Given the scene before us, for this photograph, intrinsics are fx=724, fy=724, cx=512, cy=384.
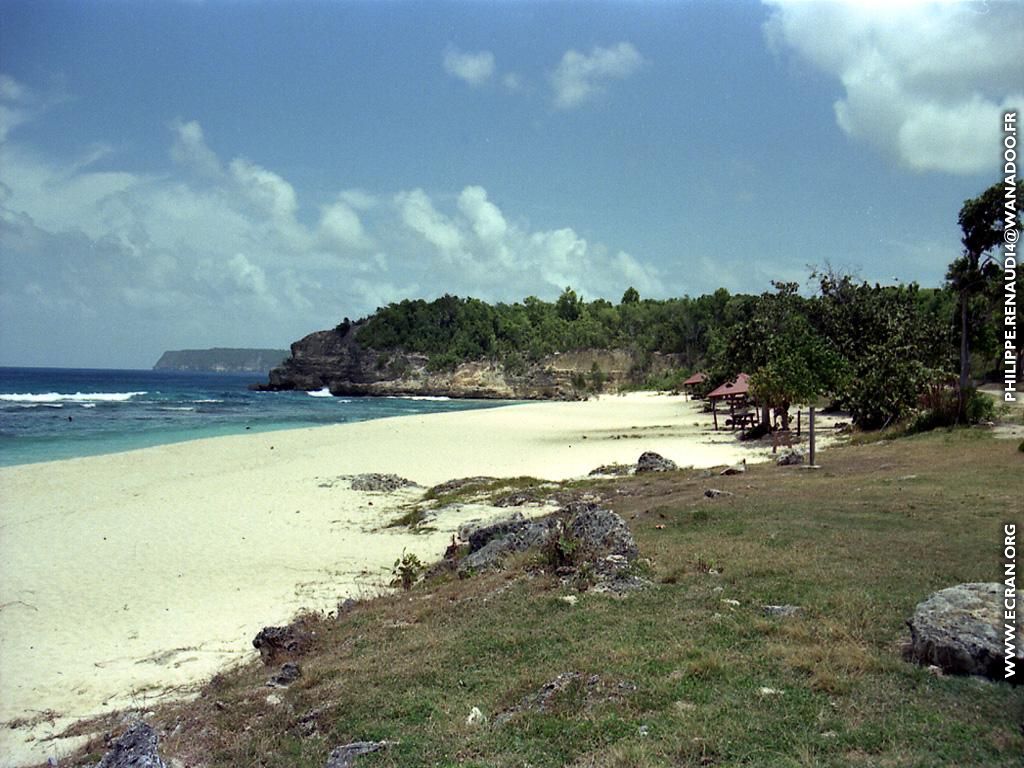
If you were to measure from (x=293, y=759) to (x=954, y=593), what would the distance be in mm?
5525

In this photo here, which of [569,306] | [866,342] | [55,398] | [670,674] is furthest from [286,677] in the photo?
[569,306]

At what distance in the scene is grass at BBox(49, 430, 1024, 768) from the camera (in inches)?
191

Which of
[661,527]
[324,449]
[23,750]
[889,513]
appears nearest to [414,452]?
[324,449]

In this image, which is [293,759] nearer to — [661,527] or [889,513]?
[661,527]

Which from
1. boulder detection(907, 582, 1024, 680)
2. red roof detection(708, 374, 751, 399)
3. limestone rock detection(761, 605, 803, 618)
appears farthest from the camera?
red roof detection(708, 374, 751, 399)

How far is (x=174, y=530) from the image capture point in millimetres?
17344

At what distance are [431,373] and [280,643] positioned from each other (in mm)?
111887

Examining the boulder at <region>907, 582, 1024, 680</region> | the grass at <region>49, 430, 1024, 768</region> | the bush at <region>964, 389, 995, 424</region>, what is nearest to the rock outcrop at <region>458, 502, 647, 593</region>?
the grass at <region>49, 430, 1024, 768</region>

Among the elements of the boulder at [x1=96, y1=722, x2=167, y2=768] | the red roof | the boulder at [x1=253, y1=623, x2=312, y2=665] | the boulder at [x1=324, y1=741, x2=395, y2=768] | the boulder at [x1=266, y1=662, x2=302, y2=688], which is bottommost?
the boulder at [x1=253, y1=623, x2=312, y2=665]

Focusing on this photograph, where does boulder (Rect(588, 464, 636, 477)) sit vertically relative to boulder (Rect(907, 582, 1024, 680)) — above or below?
below

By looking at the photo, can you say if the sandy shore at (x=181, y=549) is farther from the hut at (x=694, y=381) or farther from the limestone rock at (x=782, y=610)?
the hut at (x=694, y=381)

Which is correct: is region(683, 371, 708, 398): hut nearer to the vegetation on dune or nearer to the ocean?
the vegetation on dune

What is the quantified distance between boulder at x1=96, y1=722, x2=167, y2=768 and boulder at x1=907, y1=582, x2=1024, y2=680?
19.1ft

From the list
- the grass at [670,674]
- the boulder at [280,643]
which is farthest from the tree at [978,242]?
the boulder at [280,643]
